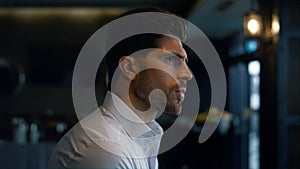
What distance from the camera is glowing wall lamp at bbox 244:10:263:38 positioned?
3785 millimetres

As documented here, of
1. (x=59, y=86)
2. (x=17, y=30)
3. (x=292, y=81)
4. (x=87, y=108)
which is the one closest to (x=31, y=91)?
(x=59, y=86)

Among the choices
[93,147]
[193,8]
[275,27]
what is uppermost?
[193,8]

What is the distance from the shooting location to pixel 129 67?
67 cm

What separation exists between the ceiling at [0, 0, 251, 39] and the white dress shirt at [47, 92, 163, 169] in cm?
417

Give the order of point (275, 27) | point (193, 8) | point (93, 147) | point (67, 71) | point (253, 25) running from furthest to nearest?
point (67, 71) → point (193, 8) → point (253, 25) → point (275, 27) → point (93, 147)

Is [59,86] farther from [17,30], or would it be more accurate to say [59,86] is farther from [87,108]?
[87,108]

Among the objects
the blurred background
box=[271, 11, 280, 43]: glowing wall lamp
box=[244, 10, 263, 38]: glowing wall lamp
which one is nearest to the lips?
box=[271, 11, 280, 43]: glowing wall lamp

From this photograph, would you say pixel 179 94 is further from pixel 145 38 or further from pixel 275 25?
pixel 275 25

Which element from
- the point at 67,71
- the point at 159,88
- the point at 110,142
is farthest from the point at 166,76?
the point at 67,71

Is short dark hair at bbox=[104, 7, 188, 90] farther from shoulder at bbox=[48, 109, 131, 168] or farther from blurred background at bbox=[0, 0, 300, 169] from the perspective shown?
blurred background at bbox=[0, 0, 300, 169]

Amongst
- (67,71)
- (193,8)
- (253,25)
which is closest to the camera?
(253,25)

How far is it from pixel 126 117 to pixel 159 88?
6 centimetres

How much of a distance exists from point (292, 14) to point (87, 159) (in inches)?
130

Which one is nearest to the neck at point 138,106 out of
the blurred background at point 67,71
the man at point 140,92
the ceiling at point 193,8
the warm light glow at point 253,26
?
the man at point 140,92
